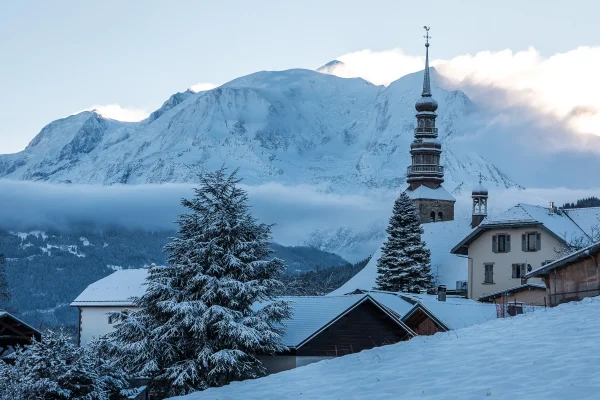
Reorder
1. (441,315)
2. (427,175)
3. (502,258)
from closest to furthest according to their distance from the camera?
(441,315) < (502,258) < (427,175)

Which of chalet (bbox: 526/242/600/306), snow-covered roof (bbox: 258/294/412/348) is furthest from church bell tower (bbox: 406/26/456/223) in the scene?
chalet (bbox: 526/242/600/306)

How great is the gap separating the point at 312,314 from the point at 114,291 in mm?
35301

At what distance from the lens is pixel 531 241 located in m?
66.6

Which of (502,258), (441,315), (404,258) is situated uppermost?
(404,258)

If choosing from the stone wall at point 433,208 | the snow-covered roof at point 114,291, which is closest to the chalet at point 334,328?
the snow-covered roof at point 114,291

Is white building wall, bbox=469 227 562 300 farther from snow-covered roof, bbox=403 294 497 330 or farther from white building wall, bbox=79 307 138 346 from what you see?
white building wall, bbox=79 307 138 346

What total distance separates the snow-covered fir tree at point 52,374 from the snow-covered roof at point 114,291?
44.6 meters

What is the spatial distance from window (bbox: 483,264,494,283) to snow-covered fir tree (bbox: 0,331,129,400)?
4288 cm

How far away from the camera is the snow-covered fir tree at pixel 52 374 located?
2748 centimetres

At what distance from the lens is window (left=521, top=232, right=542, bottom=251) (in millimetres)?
66000

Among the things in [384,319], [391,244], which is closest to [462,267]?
[391,244]

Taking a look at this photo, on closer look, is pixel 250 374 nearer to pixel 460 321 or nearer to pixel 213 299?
pixel 213 299

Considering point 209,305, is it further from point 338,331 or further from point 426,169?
point 426,169

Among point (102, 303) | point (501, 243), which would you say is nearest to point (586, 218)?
point (501, 243)
